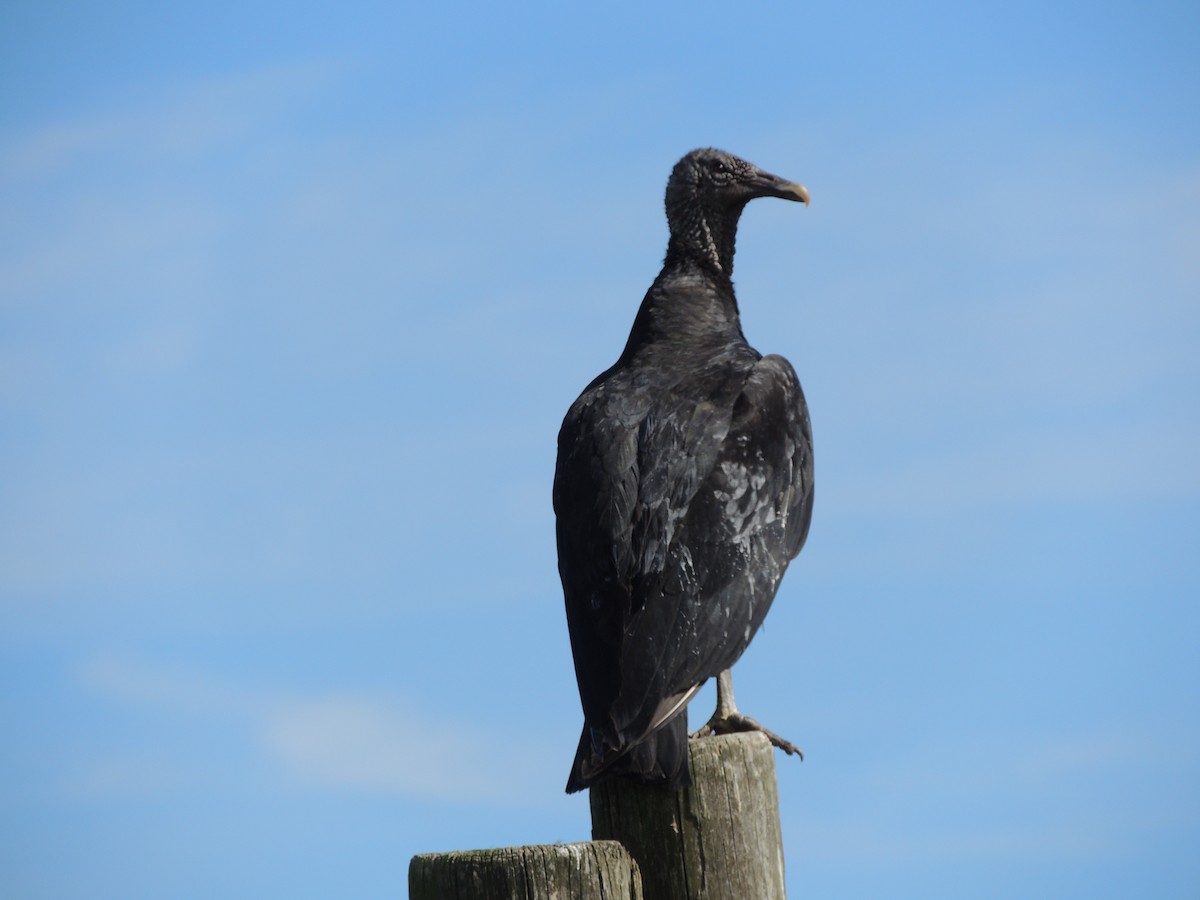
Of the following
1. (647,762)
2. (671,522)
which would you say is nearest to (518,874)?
(647,762)

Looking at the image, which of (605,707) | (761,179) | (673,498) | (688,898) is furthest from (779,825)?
(761,179)

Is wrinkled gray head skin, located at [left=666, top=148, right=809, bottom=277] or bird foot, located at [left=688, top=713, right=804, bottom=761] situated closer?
bird foot, located at [left=688, top=713, right=804, bottom=761]

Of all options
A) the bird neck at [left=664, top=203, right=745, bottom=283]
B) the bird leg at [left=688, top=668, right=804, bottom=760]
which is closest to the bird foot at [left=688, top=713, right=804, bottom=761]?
the bird leg at [left=688, top=668, right=804, bottom=760]

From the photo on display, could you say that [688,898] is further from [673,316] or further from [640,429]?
[673,316]

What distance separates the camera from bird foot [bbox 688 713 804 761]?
15.6ft

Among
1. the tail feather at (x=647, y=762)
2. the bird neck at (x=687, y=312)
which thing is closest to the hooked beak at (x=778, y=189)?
the bird neck at (x=687, y=312)

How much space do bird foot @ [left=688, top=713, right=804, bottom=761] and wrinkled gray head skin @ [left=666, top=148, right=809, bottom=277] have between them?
2.09 meters

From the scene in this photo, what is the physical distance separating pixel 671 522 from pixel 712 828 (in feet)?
3.64

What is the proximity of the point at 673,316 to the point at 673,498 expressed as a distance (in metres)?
1.27

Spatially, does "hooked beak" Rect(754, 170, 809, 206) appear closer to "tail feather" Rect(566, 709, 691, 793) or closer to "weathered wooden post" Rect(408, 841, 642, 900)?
"tail feather" Rect(566, 709, 691, 793)

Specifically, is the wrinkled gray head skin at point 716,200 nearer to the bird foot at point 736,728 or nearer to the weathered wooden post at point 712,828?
the bird foot at point 736,728

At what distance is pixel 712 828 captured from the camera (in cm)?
377

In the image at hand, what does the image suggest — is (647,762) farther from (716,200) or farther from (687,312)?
(716,200)

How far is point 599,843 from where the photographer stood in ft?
11.5
